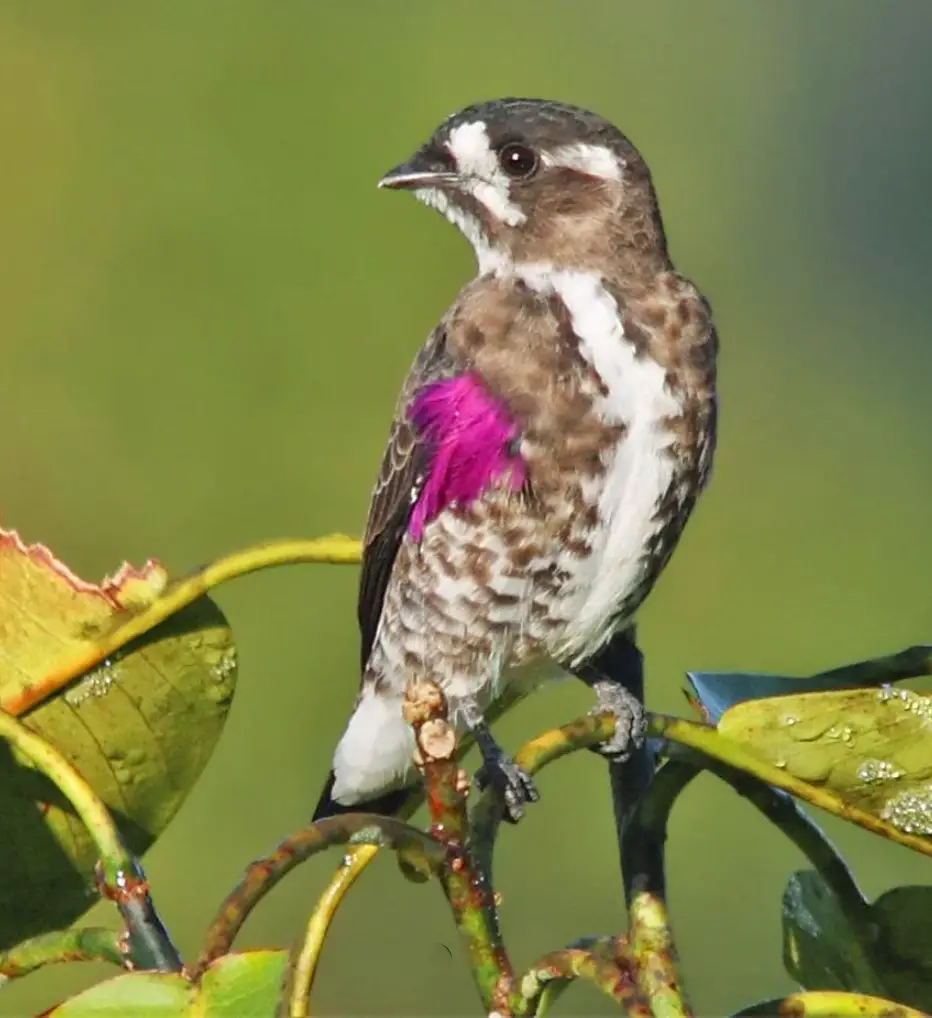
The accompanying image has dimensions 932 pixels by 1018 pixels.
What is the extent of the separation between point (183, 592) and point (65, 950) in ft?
1.50

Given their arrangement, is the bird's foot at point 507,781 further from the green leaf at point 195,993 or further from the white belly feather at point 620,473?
the green leaf at point 195,993

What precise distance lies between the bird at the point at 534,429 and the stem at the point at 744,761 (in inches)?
27.1

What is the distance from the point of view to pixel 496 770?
257 centimetres

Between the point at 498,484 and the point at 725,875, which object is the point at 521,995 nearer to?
the point at 498,484

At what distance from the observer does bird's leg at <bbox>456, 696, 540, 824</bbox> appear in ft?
7.57

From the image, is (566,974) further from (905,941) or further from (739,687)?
(739,687)

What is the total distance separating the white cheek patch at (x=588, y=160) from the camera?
327cm

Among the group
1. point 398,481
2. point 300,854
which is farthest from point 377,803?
point 300,854

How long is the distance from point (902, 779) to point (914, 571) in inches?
144

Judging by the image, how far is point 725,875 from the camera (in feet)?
15.9

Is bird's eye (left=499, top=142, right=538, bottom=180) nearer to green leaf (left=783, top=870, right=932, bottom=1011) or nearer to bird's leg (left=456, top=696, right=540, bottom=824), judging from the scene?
bird's leg (left=456, top=696, right=540, bottom=824)

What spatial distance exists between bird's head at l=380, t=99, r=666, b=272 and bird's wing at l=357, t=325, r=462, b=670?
0.23 m

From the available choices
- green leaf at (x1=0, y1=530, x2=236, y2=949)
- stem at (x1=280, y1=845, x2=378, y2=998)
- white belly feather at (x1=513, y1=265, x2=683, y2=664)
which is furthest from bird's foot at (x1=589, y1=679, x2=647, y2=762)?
white belly feather at (x1=513, y1=265, x2=683, y2=664)

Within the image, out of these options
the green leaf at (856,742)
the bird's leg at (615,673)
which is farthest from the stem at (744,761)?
the bird's leg at (615,673)
